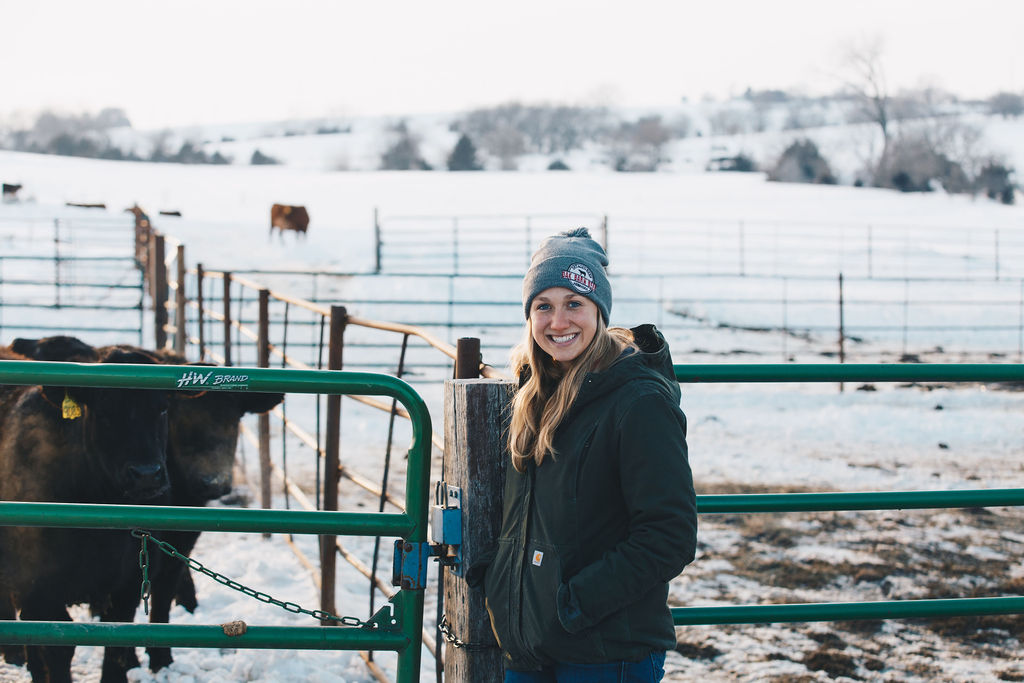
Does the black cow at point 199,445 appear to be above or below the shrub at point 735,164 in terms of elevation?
below

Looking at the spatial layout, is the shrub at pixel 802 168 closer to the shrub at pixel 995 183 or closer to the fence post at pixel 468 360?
the shrub at pixel 995 183

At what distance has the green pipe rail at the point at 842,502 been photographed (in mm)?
2658

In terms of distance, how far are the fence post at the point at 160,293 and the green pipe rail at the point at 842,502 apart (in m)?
7.93

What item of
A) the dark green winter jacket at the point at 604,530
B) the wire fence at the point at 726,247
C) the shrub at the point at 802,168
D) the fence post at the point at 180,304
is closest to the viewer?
the dark green winter jacket at the point at 604,530

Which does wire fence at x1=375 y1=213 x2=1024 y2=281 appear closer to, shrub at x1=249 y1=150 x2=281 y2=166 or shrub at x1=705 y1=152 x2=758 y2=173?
shrub at x1=705 y1=152 x2=758 y2=173

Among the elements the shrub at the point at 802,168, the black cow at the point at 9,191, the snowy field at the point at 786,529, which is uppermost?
the shrub at the point at 802,168

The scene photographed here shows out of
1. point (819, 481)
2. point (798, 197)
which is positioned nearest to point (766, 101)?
point (798, 197)

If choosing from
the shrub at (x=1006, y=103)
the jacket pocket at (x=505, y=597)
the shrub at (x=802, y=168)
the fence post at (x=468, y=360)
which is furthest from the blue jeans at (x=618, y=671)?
the shrub at (x=1006, y=103)

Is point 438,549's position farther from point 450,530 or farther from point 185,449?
point 185,449

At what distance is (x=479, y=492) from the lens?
2.33 m

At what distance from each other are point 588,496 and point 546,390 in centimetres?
30

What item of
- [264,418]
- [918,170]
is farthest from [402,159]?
[264,418]

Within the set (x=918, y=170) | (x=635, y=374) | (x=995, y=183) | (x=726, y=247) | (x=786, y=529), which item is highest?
(x=918, y=170)

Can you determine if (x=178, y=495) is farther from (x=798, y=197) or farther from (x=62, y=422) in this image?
(x=798, y=197)
